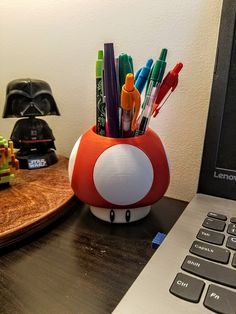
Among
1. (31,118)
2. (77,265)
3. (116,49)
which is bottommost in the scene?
(77,265)

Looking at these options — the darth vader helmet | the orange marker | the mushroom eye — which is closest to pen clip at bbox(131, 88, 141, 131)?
the orange marker

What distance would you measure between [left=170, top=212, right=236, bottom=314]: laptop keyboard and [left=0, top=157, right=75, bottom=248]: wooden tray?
0.61ft

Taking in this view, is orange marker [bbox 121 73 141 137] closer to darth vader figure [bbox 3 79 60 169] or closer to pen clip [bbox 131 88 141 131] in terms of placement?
pen clip [bbox 131 88 141 131]

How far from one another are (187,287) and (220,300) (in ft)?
0.08

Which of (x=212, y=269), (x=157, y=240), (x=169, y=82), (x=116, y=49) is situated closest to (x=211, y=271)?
(x=212, y=269)

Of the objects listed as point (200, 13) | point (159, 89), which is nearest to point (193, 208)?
point (159, 89)

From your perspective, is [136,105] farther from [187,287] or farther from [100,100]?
[187,287]

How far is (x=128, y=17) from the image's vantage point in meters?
0.47

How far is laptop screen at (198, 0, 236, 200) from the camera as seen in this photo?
338mm

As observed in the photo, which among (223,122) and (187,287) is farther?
(223,122)

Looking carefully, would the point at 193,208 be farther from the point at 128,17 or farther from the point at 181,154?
the point at 128,17

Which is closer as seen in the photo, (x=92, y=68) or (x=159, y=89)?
(x=159, y=89)

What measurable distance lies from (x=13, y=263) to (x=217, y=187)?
0.84 ft

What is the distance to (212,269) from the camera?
0.23 m
